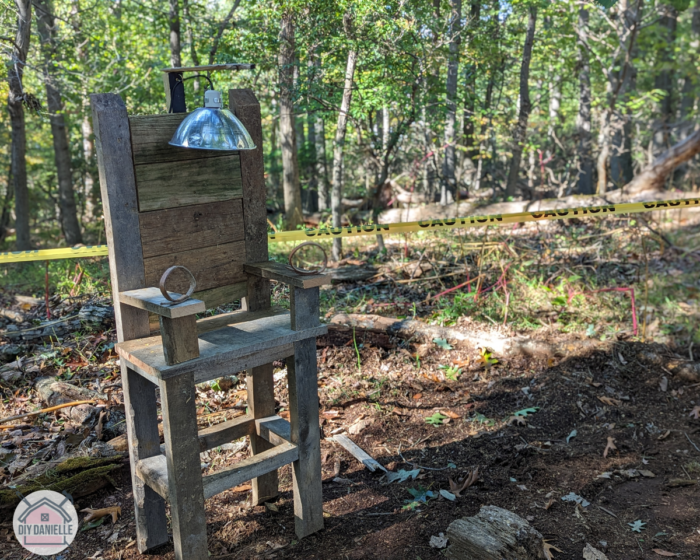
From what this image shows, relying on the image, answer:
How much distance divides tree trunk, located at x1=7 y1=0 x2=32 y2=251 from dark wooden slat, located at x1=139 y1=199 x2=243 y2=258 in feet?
13.8

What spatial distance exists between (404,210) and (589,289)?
4.62 meters

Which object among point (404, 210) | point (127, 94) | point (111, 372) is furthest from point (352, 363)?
point (127, 94)

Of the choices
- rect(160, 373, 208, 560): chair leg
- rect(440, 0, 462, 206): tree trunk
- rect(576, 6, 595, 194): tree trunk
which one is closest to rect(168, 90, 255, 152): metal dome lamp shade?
rect(160, 373, 208, 560): chair leg

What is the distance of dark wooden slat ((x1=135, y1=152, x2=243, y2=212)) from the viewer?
257 centimetres

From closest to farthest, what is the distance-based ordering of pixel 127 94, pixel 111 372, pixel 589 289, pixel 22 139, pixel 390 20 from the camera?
pixel 111 372, pixel 589 289, pixel 390 20, pixel 22 139, pixel 127 94

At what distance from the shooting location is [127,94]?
10031 millimetres

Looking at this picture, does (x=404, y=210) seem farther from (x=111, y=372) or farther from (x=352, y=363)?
(x=111, y=372)

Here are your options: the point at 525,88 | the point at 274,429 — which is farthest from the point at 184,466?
the point at 525,88

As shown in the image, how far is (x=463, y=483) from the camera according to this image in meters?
3.28

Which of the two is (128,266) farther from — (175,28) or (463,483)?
(175,28)

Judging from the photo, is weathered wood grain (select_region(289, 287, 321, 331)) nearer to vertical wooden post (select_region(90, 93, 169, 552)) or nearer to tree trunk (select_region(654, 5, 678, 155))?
vertical wooden post (select_region(90, 93, 169, 552))

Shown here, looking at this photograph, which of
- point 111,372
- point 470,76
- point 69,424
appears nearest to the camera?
point 69,424

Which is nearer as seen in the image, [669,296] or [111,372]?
[111,372]

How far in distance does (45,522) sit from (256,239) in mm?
1834
